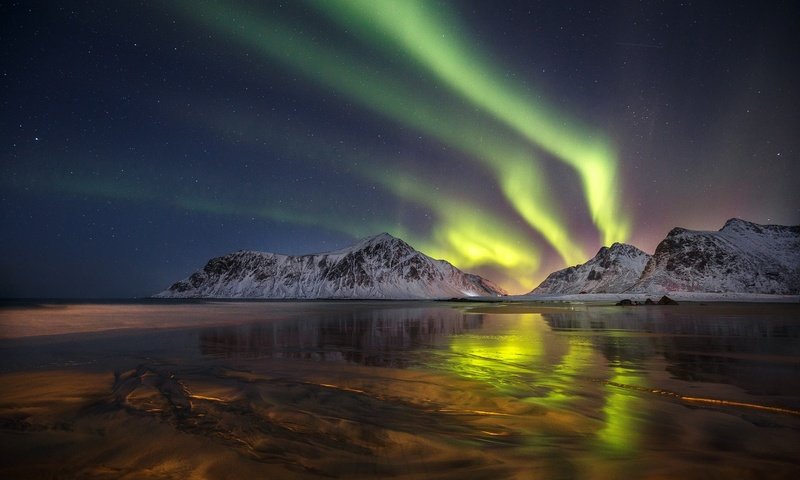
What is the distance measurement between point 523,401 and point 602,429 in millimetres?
2085

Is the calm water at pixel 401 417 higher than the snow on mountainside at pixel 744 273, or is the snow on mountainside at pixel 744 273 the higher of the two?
the snow on mountainside at pixel 744 273

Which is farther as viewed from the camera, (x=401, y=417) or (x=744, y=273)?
(x=744, y=273)

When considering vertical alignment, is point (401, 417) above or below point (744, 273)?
below

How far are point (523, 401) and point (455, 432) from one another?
9.04 feet

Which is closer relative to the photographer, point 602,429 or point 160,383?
point 602,429

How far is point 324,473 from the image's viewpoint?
4.98m

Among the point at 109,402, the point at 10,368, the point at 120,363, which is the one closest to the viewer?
the point at 109,402

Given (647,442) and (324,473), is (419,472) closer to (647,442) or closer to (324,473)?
(324,473)

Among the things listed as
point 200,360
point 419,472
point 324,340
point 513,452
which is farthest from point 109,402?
point 324,340

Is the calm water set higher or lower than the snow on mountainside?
lower

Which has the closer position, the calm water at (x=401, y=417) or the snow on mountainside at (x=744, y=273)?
the calm water at (x=401, y=417)

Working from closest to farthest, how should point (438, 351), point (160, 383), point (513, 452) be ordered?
point (513, 452)
point (160, 383)
point (438, 351)

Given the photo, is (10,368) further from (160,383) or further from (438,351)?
(438,351)

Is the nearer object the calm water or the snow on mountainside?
the calm water
